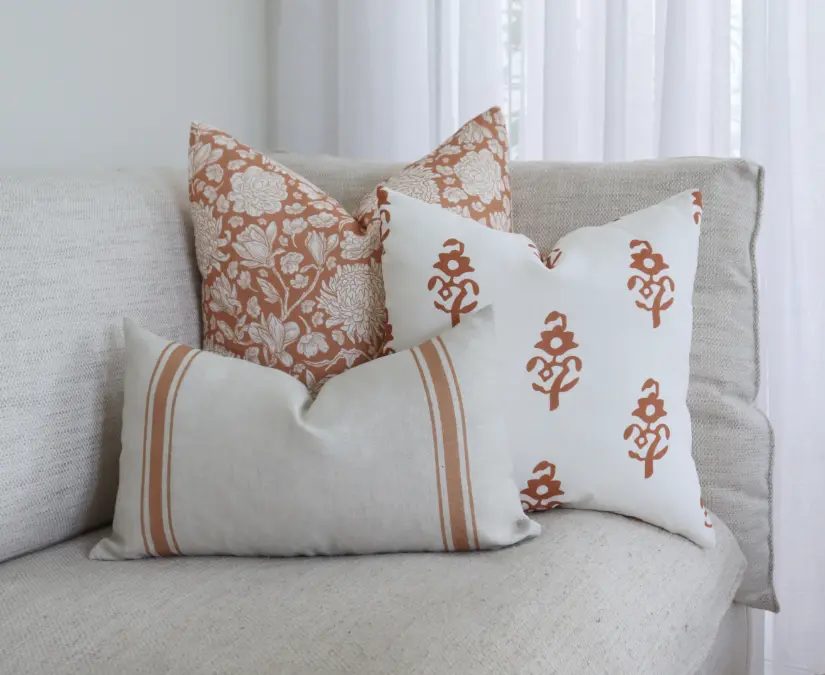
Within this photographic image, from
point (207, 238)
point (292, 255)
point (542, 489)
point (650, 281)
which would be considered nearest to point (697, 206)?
point (650, 281)

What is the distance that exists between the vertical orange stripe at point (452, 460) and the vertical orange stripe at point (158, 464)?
29 cm

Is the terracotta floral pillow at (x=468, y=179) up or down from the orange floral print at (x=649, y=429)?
up

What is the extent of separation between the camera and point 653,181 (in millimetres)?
1324

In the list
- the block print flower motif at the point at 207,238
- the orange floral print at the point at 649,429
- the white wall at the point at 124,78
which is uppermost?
the white wall at the point at 124,78

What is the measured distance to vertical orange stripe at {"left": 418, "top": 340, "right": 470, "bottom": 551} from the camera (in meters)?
→ 1.00

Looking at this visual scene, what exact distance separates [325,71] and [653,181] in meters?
0.99

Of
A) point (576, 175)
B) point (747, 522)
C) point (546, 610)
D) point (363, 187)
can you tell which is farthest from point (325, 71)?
point (546, 610)

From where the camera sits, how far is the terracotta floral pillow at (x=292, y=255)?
46.6 inches

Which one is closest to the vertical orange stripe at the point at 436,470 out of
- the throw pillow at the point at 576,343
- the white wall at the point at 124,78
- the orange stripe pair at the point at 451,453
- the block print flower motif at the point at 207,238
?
the orange stripe pair at the point at 451,453

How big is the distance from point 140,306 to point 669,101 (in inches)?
37.8

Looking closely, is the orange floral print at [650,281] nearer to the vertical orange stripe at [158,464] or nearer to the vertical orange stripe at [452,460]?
the vertical orange stripe at [452,460]

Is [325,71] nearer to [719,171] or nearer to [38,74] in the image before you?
[38,74]

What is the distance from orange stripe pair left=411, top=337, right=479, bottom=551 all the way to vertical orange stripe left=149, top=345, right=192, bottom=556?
281 millimetres

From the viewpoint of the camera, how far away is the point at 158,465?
1.04 m
